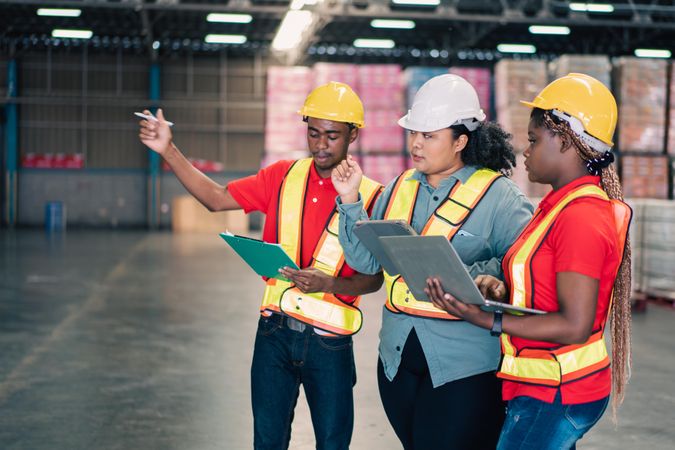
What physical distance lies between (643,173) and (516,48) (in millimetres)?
10713

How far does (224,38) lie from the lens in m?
23.2

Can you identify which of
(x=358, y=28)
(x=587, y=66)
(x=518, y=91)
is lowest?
(x=518, y=91)

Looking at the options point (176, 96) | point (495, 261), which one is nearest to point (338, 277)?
point (495, 261)

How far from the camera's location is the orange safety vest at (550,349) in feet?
6.84

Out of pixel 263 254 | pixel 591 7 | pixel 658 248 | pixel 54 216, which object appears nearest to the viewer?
pixel 263 254

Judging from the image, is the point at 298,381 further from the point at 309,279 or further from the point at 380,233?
the point at 380,233

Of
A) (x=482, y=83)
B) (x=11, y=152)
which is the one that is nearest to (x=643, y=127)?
(x=482, y=83)

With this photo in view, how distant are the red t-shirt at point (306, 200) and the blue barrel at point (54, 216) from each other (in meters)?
20.8

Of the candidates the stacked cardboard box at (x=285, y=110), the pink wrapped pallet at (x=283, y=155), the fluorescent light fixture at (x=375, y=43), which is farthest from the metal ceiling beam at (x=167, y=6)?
the fluorescent light fixture at (x=375, y=43)

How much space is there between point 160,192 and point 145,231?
1.77 metres

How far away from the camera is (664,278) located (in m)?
9.68

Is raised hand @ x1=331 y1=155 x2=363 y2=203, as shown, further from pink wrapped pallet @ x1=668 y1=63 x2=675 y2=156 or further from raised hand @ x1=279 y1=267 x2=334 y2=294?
pink wrapped pallet @ x1=668 y1=63 x2=675 y2=156

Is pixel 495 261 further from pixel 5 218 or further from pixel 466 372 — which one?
pixel 5 218

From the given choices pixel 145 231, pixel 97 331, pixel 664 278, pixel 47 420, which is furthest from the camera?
pixel 145 231
